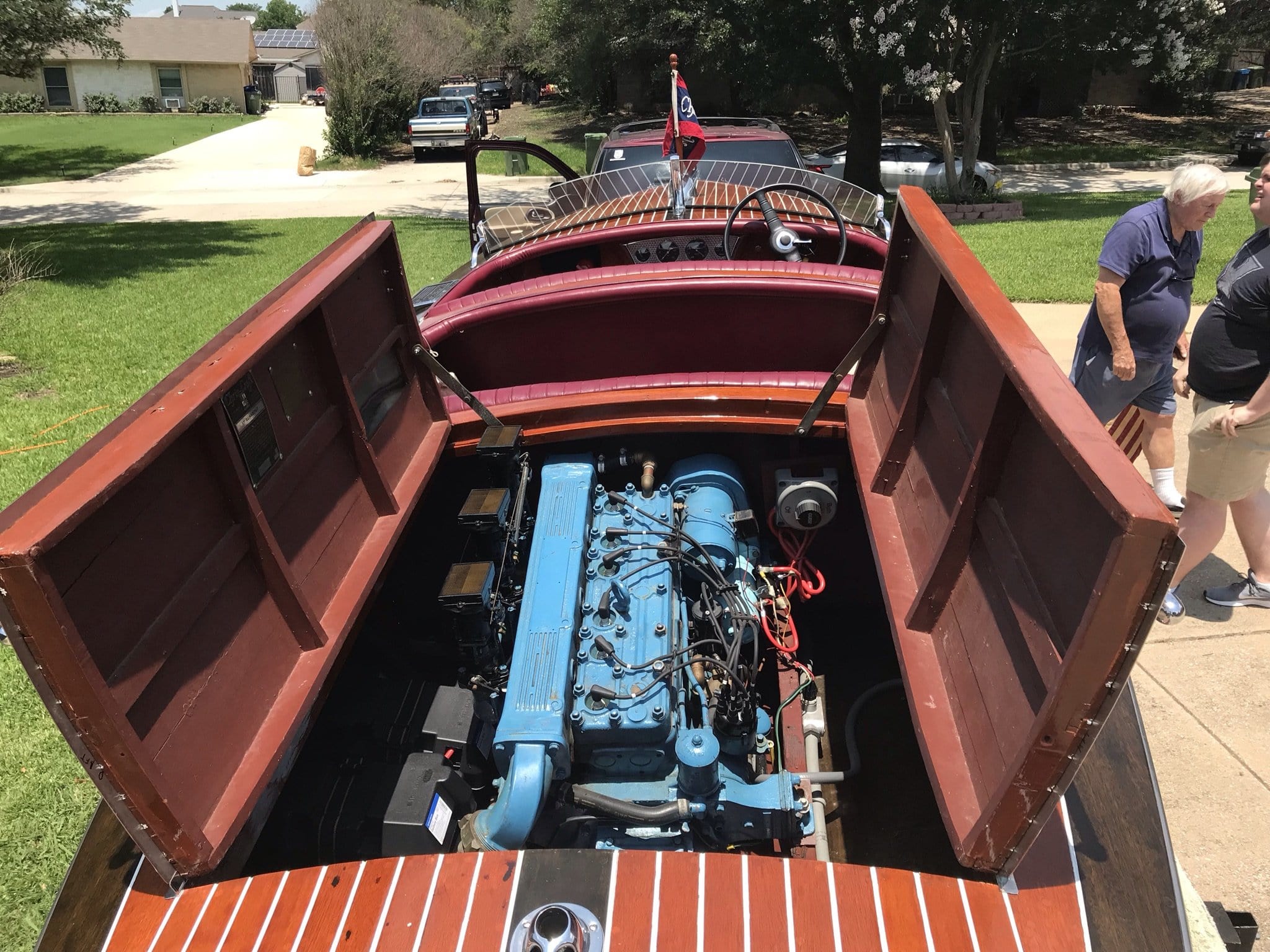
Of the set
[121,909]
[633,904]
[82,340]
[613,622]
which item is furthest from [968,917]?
[82,340]

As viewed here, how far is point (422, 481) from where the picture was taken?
312 centimetres

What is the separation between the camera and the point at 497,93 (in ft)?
142

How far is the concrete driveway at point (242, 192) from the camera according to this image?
58.3ft

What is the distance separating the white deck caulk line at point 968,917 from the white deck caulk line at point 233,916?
1.35 metres

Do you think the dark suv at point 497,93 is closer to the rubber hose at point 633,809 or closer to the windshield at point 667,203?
the windshield at point 667,203

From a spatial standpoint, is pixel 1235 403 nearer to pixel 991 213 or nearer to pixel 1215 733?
pixel 1215 733

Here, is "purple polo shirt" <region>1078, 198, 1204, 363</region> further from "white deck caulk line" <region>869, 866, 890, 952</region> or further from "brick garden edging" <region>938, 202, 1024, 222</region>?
"brick garden edging" <region>938, 202, 1024, 222</region>

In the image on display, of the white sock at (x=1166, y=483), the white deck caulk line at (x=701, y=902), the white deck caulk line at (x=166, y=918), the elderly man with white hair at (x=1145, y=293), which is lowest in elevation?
the white sock at (x=1166, y=483)

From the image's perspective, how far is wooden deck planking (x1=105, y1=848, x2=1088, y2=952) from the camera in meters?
1.59

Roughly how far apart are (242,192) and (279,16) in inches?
4457

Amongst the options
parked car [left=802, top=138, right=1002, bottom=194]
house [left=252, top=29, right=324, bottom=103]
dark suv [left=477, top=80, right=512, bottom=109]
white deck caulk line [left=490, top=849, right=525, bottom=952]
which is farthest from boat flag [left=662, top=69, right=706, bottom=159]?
house [left=252, top=29, right=324, bottom=103]

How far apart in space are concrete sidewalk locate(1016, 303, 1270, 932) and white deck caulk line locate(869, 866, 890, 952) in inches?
76.2

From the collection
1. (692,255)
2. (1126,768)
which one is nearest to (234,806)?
(1126,768)

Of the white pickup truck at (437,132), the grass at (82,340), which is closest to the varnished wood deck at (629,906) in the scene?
the grass at (82,340)
